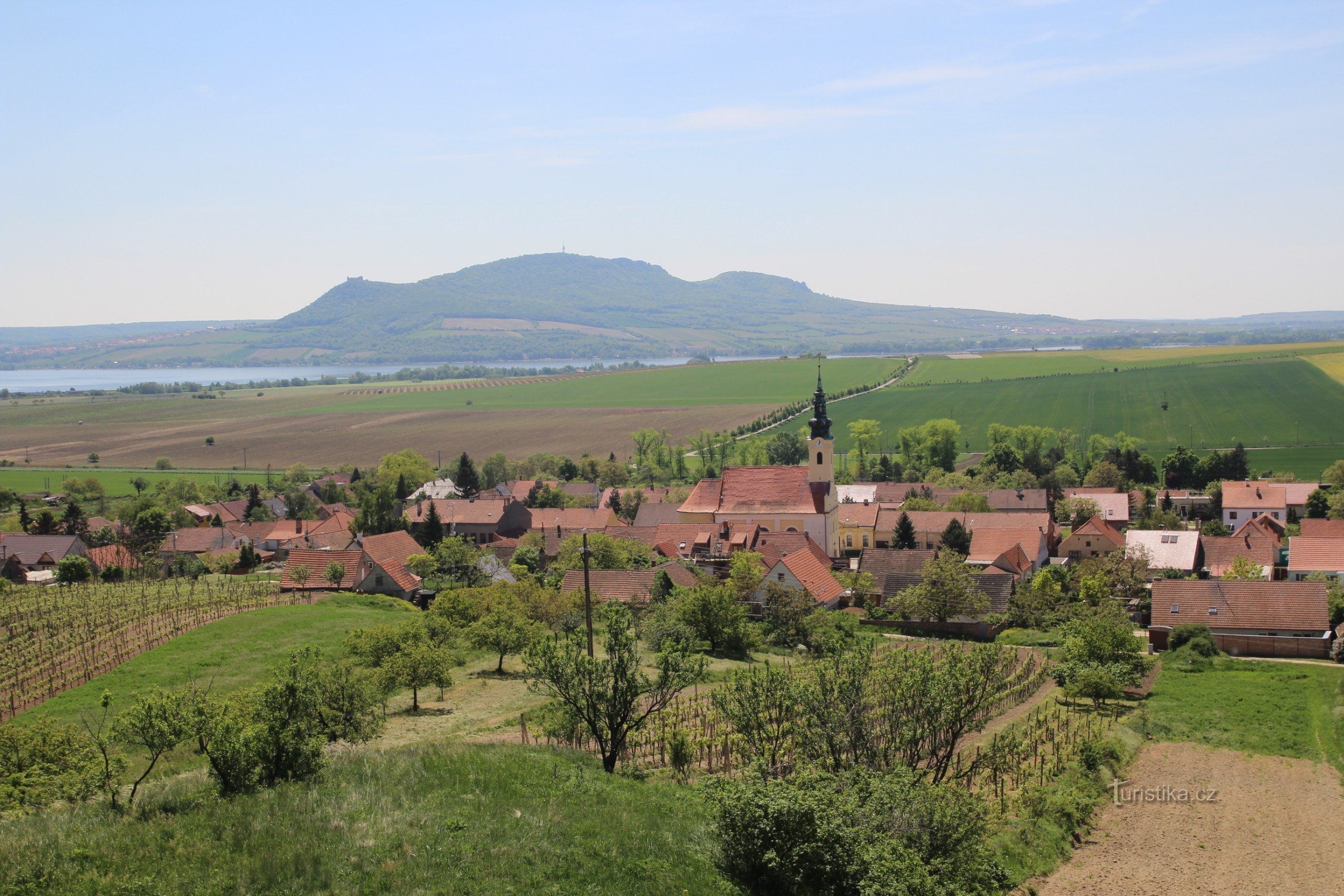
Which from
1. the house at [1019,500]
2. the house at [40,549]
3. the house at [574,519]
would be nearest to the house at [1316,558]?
the house at [1019,500]

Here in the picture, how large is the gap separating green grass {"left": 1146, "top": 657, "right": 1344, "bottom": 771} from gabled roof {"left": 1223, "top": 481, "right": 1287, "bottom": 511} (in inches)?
1313

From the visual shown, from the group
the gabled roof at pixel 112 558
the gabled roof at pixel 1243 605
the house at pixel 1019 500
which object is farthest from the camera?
the house at pixel 1019 500

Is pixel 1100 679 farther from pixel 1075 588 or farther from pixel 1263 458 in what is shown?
pixel 1263 458

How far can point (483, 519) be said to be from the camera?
234 ft

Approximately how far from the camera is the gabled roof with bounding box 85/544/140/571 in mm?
57938

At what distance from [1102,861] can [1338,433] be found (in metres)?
96.4

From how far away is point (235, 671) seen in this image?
3198 centimetres

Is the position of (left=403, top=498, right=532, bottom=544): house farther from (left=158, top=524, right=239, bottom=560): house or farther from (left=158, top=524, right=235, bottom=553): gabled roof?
(left=158, top=524, right=235, bottom=553): gabled roof

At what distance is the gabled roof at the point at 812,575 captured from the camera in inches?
1846

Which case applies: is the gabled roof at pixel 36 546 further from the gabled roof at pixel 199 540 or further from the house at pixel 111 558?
the gabled roof at pixel 199 540

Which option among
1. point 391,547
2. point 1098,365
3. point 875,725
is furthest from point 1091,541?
point 1098,365

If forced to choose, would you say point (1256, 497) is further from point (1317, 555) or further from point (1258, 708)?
point (1258, 708)

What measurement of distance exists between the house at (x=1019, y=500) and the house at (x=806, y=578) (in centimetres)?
A: 2658

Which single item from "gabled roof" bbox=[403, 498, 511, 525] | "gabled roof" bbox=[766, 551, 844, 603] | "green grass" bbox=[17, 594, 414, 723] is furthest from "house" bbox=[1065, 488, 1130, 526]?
"green grass" bbox=[17, 594, 414, 723]
